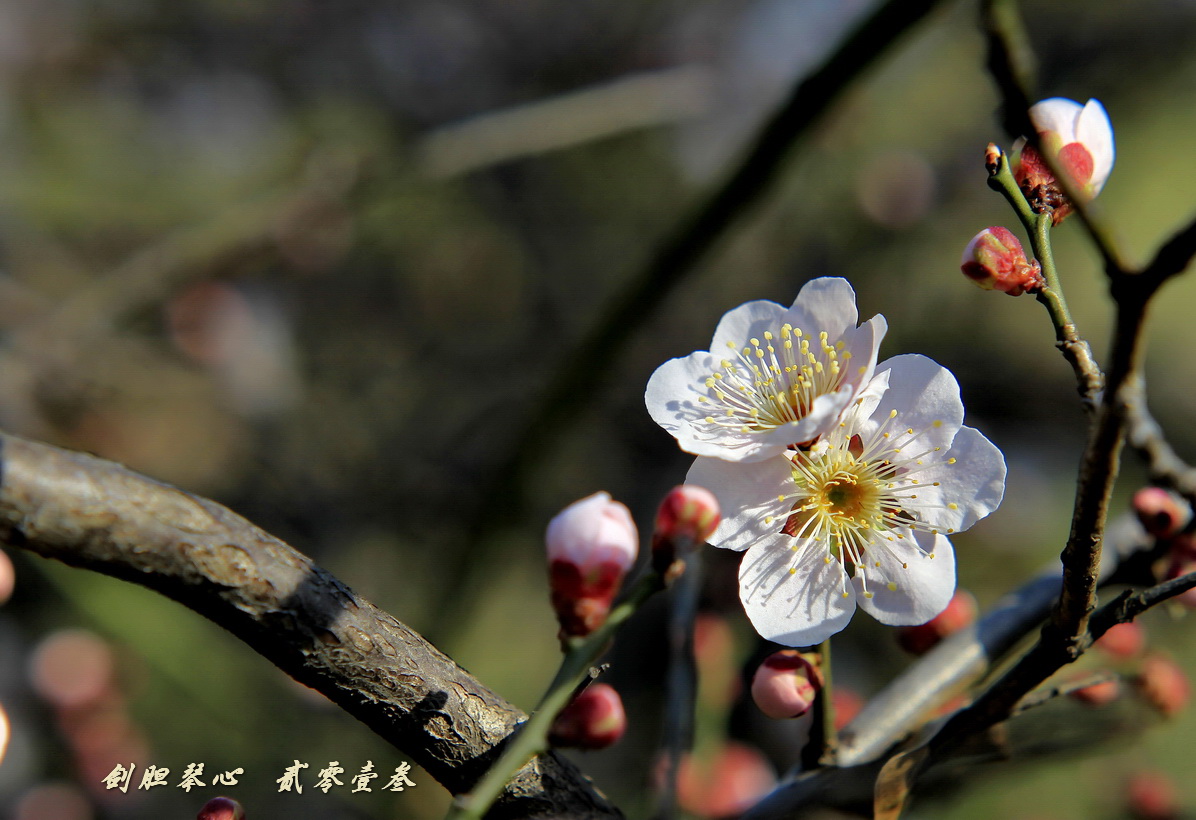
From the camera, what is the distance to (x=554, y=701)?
56cm

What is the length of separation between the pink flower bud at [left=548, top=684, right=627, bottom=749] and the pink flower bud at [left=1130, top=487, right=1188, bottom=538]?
2.06ft

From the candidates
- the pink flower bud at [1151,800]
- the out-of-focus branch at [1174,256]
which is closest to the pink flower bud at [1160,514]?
the out-of-focus branch at [1174,256]

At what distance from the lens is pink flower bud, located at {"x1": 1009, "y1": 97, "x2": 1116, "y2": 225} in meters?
0.70

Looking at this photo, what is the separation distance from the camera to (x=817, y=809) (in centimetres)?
77

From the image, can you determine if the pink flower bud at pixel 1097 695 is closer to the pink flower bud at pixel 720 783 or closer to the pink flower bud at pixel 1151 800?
the pink flower bud at pixel 720 783

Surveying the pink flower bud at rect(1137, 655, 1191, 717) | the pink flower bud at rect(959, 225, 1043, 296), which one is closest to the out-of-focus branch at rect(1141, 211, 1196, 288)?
the pink flower bud at rect(959, 225, 1043, 296)

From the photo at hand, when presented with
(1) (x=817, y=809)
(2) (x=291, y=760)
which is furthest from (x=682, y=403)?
(2) (x=291, y=760)

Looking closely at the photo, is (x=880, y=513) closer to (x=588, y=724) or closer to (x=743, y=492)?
(x=743, y=492)

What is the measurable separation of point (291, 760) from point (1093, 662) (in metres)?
1.72

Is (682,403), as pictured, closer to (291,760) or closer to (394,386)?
(291,760)

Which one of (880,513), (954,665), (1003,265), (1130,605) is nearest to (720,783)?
(954,665)

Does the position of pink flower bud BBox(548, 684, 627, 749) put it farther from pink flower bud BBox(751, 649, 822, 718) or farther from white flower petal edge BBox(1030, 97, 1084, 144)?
white flower petal edge BBox(1030, 97, 1084, 144)

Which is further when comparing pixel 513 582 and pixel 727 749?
pixel 513 582

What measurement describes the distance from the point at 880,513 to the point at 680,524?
0.30m
